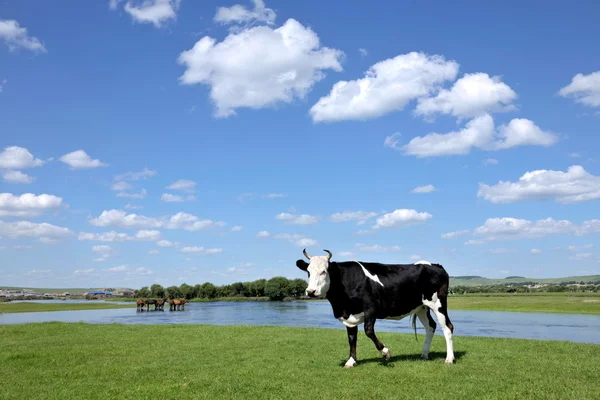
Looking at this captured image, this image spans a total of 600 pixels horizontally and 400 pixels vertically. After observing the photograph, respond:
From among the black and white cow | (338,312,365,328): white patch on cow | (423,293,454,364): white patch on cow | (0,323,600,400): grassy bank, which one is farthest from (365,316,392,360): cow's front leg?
(423,293,454,364): white patch on cow

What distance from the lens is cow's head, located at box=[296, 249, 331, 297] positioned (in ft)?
32.8

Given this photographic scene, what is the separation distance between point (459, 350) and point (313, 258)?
608 cm

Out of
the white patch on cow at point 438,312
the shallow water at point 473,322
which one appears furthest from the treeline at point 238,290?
the white patch on cow at point 438,312

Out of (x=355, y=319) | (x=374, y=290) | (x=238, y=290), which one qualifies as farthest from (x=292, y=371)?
(x=238, y=290)

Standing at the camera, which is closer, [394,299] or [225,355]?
[394,299]

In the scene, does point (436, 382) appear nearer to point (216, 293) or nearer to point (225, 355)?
point (225, 355)

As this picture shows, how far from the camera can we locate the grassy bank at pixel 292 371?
812 cm

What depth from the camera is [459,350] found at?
43.6ft

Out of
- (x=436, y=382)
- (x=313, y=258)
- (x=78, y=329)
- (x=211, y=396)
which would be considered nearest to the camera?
(x=211, y=396)

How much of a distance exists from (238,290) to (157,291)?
3049cm

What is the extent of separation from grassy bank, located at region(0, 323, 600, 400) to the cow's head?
1733 millimetres

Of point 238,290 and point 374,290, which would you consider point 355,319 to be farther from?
point 238,290

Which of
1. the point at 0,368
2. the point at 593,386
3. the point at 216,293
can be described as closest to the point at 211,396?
the point at 593,386

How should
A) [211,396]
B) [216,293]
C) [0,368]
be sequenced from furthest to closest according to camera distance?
1. [216,293]
2. [0,368]
3. [211,396]
